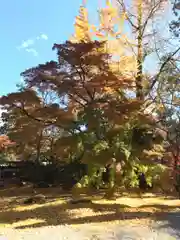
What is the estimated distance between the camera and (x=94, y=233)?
6.36 m

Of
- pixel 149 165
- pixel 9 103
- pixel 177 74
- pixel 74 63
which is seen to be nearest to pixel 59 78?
pixel 74 63

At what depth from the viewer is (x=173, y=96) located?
48.7 ft

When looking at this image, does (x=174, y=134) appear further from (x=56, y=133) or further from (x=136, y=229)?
(x=136, y=229)

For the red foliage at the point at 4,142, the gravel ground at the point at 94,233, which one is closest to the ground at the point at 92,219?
the gravel ground at the point at 94,233

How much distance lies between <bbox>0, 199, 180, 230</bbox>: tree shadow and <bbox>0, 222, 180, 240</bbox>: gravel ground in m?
0.55

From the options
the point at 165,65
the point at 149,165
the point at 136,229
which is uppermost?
the point at 165,65

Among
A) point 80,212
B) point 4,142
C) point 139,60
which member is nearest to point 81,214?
point 80,212

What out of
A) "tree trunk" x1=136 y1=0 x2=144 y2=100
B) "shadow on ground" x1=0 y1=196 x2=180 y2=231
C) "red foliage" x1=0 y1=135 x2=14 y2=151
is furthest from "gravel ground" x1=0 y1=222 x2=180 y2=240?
"red foliage" x1=0 y1=135 x2=14 y2=151

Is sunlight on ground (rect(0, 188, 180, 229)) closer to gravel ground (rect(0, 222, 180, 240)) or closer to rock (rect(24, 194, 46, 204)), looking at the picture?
rock (rect(24, 194, 46, 204))

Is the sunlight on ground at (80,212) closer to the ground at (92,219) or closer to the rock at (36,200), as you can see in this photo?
the ground at (92,219)

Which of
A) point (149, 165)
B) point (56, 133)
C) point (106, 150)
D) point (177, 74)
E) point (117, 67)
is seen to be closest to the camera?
point (106, 150)

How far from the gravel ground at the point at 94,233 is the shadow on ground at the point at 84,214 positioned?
0.50 meters

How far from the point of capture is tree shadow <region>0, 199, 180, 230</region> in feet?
25.4

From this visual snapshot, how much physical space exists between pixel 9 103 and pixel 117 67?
14.2ft
